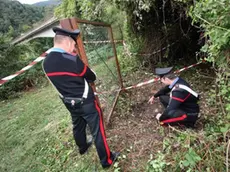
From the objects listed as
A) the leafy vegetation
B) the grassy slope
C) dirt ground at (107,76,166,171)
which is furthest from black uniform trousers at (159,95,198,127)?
the grassy slope

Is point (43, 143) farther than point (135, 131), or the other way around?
point (43, 143)

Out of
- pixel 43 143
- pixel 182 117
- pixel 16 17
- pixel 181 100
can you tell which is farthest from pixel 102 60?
pixel 16 17

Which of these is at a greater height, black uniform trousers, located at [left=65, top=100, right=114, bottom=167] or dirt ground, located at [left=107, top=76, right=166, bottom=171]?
black uniform trousers, located at [left=65, top=100, right=114, bottom=167]

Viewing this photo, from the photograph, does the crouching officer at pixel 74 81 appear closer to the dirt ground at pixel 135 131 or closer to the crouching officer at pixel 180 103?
the dirt ground at pixel 135 131

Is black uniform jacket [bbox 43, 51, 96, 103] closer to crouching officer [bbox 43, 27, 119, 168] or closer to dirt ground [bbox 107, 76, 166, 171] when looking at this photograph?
crouching officer [bbox 43, 27, 119, 168]

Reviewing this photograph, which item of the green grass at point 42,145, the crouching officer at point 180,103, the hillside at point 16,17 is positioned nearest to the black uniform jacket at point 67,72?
the green grass at point 42,145

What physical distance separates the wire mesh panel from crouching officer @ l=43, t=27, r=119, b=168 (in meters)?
0.75

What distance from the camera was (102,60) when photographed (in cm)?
356

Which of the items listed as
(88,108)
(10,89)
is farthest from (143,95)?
(10,89)

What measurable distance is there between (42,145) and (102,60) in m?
1.99

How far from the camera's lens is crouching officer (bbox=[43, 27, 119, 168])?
7.06ft

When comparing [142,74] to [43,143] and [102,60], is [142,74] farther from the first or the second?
[43,143]

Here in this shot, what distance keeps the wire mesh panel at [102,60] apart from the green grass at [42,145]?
0.92 metres

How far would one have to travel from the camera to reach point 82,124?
2.69 m
